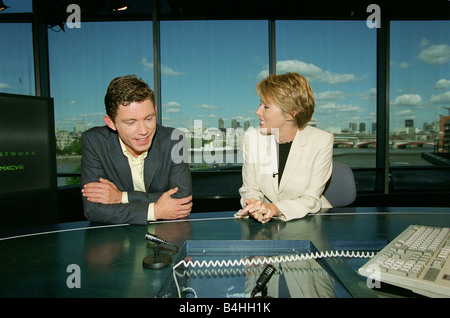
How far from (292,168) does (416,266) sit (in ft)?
3.82

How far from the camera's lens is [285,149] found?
221 centimetres

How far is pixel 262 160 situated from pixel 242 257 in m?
1.09

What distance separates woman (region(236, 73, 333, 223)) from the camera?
1968 mm

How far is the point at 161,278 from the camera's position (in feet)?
2.90

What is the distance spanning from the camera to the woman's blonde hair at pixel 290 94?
204cm

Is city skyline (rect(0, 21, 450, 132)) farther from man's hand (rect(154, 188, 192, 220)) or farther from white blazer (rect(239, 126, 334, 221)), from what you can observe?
man's hand (rect(154, 188, 192, 220))

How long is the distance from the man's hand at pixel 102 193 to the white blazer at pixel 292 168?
2.41ft

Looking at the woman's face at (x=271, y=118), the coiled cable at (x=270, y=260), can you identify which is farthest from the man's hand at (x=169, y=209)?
the woman's face at (x=271, y=118)

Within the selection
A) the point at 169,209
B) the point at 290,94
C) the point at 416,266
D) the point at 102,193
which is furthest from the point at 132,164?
the point at 416,266

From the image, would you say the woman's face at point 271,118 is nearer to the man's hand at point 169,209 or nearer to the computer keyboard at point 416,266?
the man's hand at point 169,209

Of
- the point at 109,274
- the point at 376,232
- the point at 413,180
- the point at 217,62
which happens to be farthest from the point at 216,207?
the point at 109,274

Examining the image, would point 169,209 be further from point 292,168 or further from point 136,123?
point 292,168

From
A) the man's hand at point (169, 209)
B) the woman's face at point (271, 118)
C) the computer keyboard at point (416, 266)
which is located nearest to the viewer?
the computer keyboard at point (416, 266)
